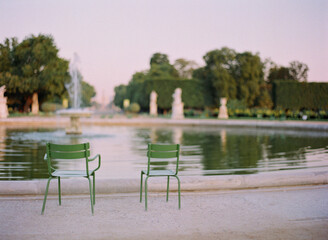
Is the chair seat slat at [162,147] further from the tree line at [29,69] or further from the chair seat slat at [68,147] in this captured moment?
the tree line at [29,69]

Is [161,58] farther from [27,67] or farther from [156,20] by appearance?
[27,67]

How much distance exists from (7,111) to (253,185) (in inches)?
573

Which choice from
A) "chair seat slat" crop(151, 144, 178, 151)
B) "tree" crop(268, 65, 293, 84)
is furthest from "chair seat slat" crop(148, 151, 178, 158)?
"tree" crop(268, 65, 293, 84)

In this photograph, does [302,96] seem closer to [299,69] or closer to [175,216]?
[299,69]

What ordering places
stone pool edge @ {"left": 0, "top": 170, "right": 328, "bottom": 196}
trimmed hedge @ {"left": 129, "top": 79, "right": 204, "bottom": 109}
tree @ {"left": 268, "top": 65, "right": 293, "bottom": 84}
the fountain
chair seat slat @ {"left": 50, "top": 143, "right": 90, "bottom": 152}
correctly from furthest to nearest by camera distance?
tree @ {"left": 268, "top": 65, "right": 293, "bottom": 84} → trimmed hedge @ {"left": 129, "top": 79, "right": 204, "bottom": 109} → the fountain → stone pool edge @ {"left": 0, "top": 170, "right": 328, "bottom": 196} → chair seat slat @ {"left": 50, "top": 143, "right": 90, "bottom": 152}

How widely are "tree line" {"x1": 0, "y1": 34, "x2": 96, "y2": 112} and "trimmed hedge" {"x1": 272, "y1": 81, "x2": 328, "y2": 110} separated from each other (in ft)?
84.9

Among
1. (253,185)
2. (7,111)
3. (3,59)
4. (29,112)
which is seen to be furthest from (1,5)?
(253,185)

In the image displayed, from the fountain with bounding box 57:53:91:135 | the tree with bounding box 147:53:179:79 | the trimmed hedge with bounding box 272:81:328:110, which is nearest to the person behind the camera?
the fountain with bounding box 57:53:91:135

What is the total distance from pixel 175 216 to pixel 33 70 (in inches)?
513

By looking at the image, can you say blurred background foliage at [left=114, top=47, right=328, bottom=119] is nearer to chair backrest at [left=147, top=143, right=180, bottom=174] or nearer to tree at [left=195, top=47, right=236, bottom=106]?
tree at [left=195, top=47, right=236, bottom=106]

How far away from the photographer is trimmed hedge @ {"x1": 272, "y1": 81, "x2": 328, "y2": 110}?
127 feet

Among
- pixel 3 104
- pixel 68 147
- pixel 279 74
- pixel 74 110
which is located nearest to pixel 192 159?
pixel 68 147

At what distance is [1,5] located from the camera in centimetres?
1233

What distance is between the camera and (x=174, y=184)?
19.1ft
